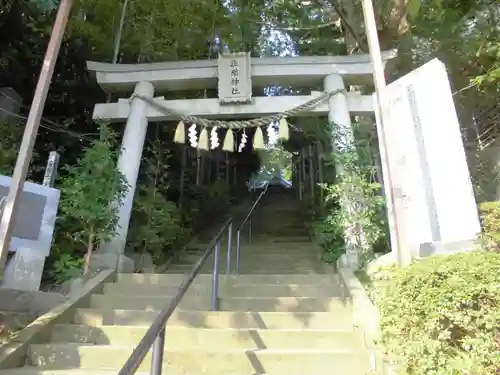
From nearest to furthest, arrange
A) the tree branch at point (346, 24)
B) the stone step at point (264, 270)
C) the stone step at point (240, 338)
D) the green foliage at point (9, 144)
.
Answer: the stone step at point (240, 338) < the green foliage at point (9, 144) < the stone step at point (264, 270) < the tree branch at point (346, 24)

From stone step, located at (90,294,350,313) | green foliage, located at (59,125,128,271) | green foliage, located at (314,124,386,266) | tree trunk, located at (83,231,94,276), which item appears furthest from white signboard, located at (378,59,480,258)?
tree trunk, located at (83,231,94,276)

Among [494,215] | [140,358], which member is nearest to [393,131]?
[494,215]

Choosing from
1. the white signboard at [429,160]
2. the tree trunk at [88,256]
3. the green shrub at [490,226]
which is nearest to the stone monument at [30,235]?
the tree trunk at [88,256]

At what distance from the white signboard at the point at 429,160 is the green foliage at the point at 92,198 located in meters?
3.79

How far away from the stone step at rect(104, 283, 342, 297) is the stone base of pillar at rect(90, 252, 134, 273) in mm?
660

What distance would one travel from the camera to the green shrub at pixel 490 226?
332 centimetres

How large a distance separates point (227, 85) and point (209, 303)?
4.14m

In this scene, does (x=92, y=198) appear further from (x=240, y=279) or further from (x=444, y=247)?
(x=444, y=247)

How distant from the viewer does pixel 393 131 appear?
4.32m

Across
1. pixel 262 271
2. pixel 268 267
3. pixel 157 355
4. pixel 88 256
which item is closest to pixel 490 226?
pixel 157 355

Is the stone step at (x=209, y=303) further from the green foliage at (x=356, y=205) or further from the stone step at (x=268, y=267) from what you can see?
the stone step at (x=268, y=267)

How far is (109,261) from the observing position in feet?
19.7

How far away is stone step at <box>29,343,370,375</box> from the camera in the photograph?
3.58m

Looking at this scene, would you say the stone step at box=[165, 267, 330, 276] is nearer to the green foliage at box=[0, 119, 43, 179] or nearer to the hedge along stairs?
the hedge along stairs
